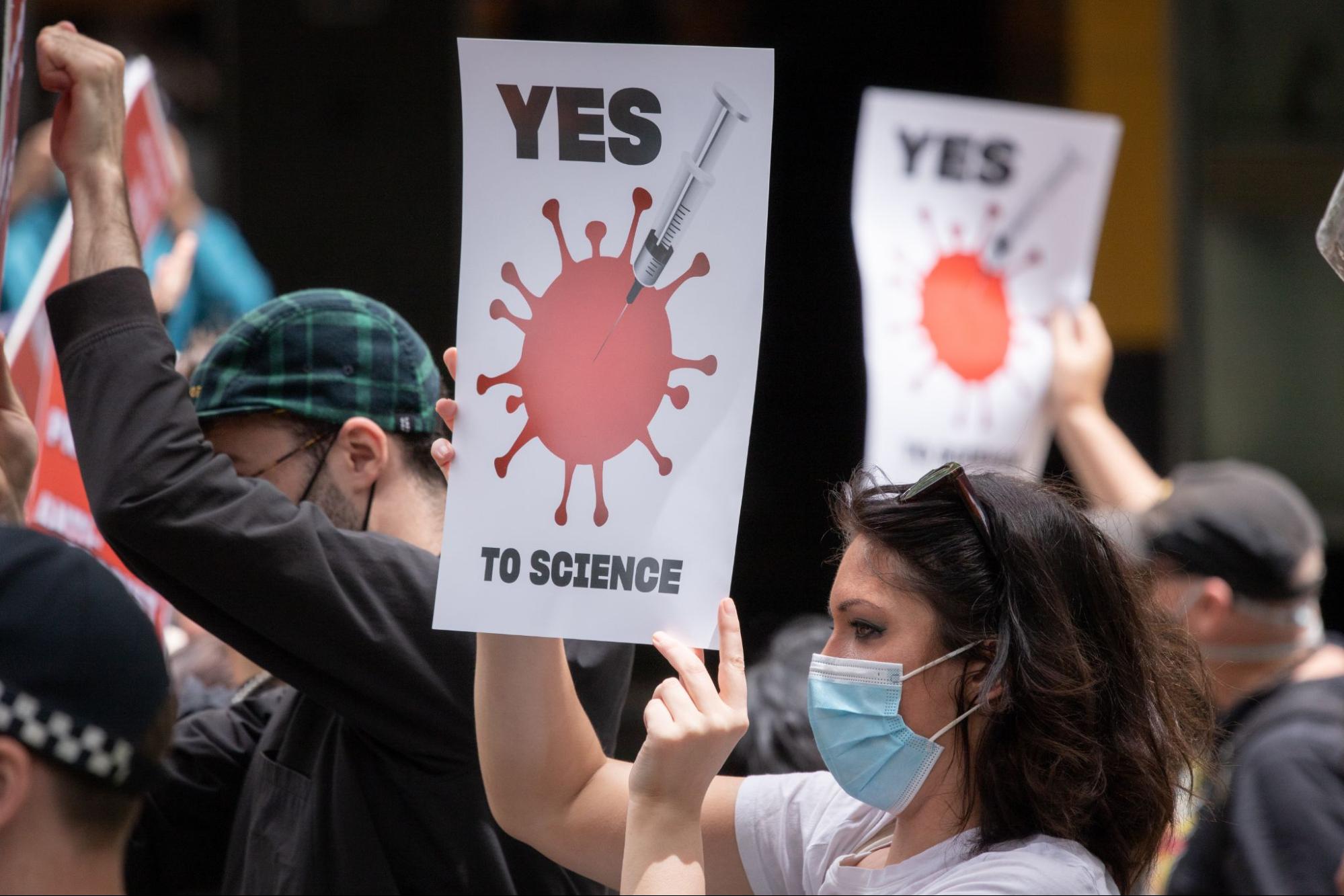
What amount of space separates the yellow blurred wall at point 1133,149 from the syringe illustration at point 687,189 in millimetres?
4820

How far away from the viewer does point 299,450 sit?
2383 mm

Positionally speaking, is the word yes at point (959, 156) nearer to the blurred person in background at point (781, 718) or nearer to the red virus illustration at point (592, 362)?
→ the blurred person in background at point (781, 718)

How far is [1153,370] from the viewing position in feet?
21.4

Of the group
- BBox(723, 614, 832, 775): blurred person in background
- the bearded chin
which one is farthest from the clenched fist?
BBox(723, 614, 832, 775): blurred person in background

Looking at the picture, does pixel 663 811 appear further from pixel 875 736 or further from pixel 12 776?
pixel 12 776

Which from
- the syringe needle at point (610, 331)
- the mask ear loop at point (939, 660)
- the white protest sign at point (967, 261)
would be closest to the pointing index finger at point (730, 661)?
the mask ear loop at point (939, 660)

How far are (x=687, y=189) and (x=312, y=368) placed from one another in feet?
2.44

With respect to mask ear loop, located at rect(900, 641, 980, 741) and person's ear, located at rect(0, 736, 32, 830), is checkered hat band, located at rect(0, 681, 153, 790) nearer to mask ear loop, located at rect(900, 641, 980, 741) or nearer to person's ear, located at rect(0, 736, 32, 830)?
person's ear, located at rect(0, 736, 32, 830)

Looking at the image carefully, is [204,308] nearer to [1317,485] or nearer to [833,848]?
[833,848]

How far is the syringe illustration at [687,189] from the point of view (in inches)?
74.5

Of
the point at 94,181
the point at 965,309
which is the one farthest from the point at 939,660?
the point at 965,309

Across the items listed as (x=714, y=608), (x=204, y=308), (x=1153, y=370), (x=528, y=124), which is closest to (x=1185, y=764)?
(x=714, y=608)

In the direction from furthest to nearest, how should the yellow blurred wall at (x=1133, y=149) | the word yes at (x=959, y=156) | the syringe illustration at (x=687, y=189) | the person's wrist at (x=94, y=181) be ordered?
the yellow blurred wall at (x=1133, y=149)
the word yes at (x=959, y=156)
the person's wrist at (x=94, y=181)
the syringe illustration at (x=687, y=189)

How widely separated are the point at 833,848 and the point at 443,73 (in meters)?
4.57
